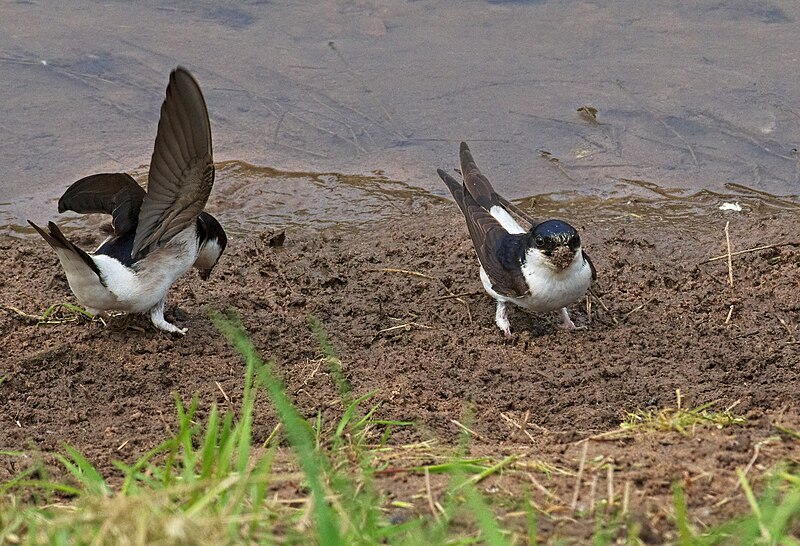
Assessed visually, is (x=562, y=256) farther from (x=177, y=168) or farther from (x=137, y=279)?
(x=137, y=279)

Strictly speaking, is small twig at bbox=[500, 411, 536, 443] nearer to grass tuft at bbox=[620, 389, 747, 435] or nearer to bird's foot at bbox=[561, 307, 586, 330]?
grass tuft at bbox=[620, 389, 747, 435]

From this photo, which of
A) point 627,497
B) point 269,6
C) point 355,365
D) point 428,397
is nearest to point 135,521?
point 627,497

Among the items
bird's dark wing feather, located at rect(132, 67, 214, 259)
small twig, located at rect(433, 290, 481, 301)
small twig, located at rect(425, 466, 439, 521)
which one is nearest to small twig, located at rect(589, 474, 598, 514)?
small twig, located at rect(425, 466, 439, 521)

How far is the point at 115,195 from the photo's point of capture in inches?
206

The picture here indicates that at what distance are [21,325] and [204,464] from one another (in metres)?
2.96

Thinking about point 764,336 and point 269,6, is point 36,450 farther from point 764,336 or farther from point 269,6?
point 269,6

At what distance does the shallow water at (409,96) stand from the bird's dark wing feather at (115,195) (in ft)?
5.76

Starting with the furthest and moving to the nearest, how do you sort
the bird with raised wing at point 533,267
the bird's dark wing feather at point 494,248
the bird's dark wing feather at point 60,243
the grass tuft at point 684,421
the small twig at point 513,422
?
the bird's dark wing feather at point 494,248, the bird with raised wing at point 533,267, the bird's dark wing feather at point 60,243, the small twig at point 513,422, the grass tuft at point 684,421

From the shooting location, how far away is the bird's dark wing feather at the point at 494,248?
545 cm

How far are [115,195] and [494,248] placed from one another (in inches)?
79.3

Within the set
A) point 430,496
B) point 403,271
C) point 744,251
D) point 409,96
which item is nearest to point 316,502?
point 430,496

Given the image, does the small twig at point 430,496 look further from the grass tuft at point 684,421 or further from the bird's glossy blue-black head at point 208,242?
the bird's glossy blue-black head at point 208,242

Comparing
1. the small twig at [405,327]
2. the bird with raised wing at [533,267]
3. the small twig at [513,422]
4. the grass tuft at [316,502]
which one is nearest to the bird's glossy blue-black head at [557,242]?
the bird with raised wing at [533,267]

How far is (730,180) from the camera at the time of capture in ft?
24.7
